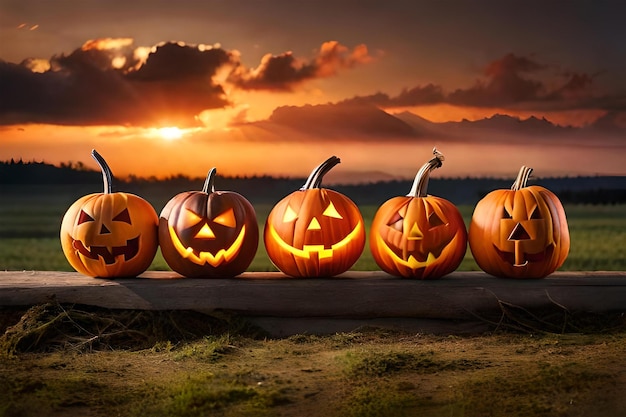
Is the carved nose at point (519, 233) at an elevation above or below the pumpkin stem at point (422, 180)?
below

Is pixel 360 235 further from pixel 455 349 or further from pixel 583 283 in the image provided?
pixel 583 283

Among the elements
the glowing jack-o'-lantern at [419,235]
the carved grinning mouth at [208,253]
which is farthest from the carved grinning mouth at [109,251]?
the glowing jack-o'-lantern at [419,235]

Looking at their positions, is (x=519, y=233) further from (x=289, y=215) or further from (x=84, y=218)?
(x=84, y=218)

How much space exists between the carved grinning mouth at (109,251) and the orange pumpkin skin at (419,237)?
1.85m

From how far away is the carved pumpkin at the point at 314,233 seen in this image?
19.7 ft

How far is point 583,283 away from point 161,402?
11.4ft

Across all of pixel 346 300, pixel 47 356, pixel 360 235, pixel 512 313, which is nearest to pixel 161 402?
pixel 47 356

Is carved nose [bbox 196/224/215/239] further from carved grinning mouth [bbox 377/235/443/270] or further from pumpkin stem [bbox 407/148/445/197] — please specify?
pumpkin stem [bbox 407/148/445/197]

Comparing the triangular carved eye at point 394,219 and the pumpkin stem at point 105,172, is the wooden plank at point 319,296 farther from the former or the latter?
the pumpkin stem at point 105,172

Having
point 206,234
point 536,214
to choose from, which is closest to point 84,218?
point 206,234

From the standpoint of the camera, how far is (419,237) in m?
5.96

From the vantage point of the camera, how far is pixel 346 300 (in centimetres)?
596

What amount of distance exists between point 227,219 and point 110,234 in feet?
2.90

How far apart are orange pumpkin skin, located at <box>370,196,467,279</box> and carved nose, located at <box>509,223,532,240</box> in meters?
0.39
